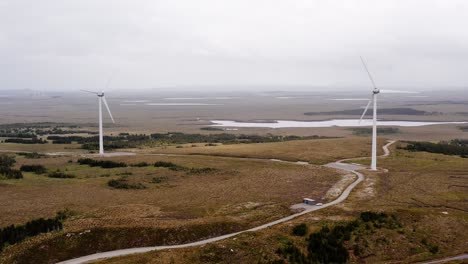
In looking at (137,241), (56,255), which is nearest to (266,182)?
(137,241)

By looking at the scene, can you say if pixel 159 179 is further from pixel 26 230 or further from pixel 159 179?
pixel 26 230

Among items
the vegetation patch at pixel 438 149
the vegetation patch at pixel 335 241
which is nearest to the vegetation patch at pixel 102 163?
the vegetation patch at pixel 335 241

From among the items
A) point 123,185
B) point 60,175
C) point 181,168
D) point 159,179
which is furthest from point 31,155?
point 123,185

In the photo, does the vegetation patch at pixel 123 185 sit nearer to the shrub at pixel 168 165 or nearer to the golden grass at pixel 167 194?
the golden grass at pixel 167 194

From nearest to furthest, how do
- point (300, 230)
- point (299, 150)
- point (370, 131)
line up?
point (300, 230) < point (299, 150) < point (370, 131)

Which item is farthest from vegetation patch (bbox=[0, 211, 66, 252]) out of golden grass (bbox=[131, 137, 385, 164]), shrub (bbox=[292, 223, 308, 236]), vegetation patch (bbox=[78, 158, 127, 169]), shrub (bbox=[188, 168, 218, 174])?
golden grass (bbox=[131, 137, 385, 164])

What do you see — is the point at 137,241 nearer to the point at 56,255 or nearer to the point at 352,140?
the point at 56,255

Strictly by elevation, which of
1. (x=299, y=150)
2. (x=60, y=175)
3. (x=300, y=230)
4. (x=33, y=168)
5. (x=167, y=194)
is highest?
(x=299, y=150)

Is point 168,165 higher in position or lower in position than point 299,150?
lower

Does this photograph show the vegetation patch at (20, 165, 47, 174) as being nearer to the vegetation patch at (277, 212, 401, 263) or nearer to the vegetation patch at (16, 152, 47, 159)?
the vegetation patch at (16, 152, 47, 159)
